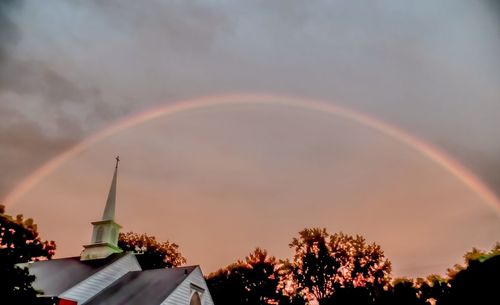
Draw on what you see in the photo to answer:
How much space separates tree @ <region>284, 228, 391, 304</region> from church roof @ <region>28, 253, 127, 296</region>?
3084 centimetres

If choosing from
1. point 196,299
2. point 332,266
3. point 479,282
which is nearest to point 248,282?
point 332,266

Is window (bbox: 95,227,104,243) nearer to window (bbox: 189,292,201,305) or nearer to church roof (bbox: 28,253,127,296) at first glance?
church roof (bbox: 28,253,127,296)

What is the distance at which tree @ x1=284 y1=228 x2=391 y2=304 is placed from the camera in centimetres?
5725

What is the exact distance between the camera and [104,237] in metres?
41.5

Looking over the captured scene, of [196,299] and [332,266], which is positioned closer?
[196,299]

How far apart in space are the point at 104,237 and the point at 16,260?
23.6 meters

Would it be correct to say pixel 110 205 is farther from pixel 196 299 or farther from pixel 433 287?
pixel 433 287

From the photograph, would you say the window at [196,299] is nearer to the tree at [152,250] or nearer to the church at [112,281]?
the church at [112,281]

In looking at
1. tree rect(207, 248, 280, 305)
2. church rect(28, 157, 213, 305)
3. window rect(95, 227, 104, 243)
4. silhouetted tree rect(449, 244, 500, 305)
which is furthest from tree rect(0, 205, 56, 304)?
tree rect(207, 248, 280, 305)

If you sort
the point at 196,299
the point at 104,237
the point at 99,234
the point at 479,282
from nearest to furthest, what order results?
the point at 479,282, the point at 196,299, the point at 104,237, the point at 99,234

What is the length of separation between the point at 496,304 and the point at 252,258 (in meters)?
39.7

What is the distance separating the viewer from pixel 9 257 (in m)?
18.3

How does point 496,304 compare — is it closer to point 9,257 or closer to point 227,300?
point 9,257

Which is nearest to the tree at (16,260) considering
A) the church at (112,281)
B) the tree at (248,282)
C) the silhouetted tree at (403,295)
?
the church at (112,281)
